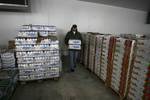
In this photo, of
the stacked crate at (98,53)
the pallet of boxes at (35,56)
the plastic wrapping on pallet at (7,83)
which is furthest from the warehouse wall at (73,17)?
the plastic wrapping on pallet at (7,83)

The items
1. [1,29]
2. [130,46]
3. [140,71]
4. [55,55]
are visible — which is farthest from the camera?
[1,29]

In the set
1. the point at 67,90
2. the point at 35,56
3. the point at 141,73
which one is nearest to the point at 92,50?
the point at 67,90

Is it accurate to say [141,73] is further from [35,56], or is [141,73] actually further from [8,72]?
[8,72]

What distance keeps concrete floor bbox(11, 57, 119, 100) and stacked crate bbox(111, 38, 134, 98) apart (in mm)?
300

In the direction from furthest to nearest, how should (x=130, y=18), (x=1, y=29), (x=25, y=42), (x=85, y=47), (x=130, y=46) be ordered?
(x=130, y=18), (x=1, y=29), (x=85, y=47), (x=25, y=42), (x=130, y=46)

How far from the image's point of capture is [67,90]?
306 cm

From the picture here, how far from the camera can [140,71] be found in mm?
2178

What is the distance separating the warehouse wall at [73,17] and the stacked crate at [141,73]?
405 cm

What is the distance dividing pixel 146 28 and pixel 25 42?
24.9 ft

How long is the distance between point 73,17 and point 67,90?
12.5 feet

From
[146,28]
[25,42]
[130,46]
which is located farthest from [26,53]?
[146,28]

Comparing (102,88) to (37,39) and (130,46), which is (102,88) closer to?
(130,46)

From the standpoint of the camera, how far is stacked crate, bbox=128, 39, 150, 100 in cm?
205

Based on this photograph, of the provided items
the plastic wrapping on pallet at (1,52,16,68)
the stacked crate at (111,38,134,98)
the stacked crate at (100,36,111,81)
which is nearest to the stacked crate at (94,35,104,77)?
the stacked crate at (100,36,111,81)
